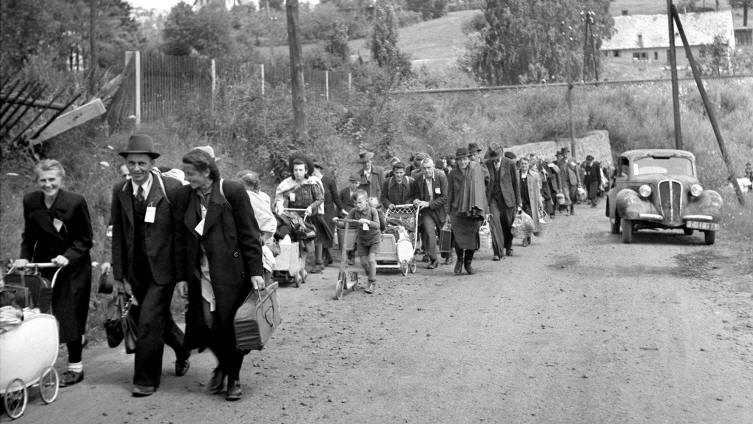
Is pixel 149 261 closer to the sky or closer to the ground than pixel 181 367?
closer to the sky

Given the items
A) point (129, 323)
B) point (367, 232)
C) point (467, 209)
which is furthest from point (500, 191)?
point (129, 323)

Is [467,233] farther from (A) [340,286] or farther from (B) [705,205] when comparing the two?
(B) [705,205]

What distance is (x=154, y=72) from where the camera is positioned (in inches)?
949

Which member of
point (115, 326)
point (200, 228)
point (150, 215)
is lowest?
point (115, 326)

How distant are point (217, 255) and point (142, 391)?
1228 mm

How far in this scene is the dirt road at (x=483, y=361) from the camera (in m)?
7.11

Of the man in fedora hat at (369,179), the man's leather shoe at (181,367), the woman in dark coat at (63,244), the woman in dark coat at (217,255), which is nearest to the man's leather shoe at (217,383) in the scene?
the woman in dark coat at (217,255)

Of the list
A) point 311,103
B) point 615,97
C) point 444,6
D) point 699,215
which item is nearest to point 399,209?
point 699,215

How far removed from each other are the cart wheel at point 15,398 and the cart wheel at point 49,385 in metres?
0.20

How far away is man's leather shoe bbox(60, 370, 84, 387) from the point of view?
8.04m

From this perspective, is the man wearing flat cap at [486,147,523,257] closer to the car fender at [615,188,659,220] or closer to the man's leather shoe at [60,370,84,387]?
the car fender at [615,188,659,220]

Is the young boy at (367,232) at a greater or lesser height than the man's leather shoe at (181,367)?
greater

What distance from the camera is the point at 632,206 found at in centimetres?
2027

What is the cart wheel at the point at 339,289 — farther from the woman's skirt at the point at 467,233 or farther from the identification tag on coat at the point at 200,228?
the identification tag on coat at the point at 200,228
